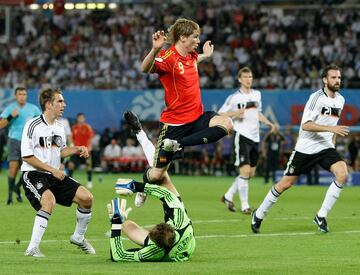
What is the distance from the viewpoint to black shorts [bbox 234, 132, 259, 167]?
2278 centimetres

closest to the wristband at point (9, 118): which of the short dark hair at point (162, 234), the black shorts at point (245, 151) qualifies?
the black shorts at point (245, 151)

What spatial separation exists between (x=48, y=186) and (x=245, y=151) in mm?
8876

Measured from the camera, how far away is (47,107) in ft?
48.4

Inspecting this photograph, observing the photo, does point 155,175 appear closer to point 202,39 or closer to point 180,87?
point 180,87

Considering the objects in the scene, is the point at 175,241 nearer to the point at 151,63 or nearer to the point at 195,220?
the point at 151,63

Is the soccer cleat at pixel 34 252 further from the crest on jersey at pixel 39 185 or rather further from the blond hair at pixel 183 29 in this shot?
the blond hair at pixel 183 29

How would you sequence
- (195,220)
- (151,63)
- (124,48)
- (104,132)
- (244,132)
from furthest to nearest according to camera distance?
(124,48) → (104,132) → (244,132) → (195,220) → (151,63)

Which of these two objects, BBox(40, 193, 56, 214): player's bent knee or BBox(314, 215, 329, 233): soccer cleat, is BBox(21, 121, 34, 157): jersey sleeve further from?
BBox(314, 215, 329, 233): soccer cleat

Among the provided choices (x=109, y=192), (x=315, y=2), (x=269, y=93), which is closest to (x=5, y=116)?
(x=109, y=192)

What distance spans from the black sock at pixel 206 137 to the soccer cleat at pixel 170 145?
149 mm

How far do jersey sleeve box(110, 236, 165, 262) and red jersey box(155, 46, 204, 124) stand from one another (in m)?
2.88

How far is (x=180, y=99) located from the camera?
15.5 m

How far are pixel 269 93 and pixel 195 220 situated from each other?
20.8 meters

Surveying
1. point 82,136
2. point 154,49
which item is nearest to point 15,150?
point 82,136
